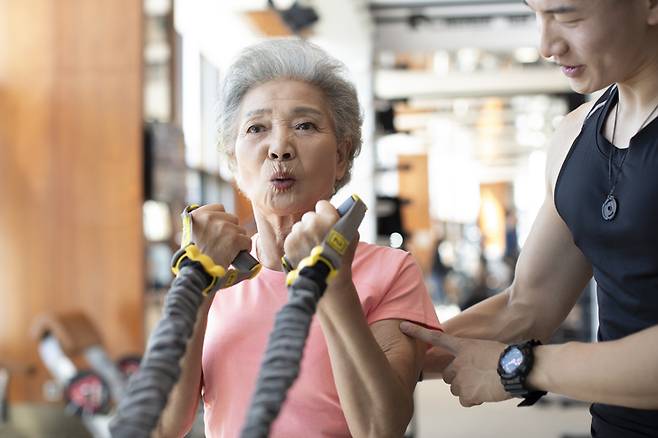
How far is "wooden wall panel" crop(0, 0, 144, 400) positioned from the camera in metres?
5.67

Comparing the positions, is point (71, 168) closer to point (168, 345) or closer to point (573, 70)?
point (573, 70)

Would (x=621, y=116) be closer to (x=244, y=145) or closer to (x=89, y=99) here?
(x=244, y=145)

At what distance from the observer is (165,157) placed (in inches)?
229

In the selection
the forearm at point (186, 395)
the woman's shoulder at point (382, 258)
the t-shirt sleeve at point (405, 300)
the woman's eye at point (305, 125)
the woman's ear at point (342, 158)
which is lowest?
the forearm at point (186, 395)

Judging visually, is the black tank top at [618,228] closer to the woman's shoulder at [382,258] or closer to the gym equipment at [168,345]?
the woman's shoulder at [382,258]

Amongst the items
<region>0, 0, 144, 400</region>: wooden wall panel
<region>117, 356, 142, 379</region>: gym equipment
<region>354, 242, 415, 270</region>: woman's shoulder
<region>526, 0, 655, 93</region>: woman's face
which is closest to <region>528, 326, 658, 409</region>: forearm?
<region>354, 242, 415, 270</region>: woman's shoulder

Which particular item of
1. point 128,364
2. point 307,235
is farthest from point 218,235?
point 128,364

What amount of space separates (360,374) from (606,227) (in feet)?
1.54

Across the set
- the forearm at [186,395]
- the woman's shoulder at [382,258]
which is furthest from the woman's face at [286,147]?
the forearm at [186,395]

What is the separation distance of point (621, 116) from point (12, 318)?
4.87 meters

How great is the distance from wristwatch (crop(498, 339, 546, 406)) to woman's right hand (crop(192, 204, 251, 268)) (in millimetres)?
509

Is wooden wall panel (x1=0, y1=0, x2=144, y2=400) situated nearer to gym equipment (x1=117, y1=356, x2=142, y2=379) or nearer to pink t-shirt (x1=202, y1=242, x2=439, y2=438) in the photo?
gym equipment (x1=117, y1=356, x2=142, y2=379)

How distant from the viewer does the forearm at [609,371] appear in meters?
1.36

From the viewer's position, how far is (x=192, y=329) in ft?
3.25
